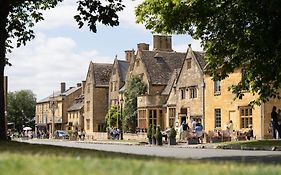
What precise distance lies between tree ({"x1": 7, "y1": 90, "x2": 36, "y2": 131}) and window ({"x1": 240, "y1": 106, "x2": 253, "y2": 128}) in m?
104

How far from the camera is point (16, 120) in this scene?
153 metres

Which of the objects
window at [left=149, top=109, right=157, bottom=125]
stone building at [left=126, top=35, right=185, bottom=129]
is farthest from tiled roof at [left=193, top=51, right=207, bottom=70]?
window at [left=149, top=109, right=157, bottom=125]

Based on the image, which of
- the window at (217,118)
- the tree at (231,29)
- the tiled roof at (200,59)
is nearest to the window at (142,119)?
the tiled roof at (200,59)

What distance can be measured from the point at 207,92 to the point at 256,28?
1374 inches

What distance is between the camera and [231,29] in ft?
88.5

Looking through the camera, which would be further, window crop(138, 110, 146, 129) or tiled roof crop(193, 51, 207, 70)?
window crop(138, 110, 146, 129)

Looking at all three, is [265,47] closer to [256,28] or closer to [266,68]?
[256,28]

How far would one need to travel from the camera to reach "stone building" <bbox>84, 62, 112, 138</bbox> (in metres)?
98.8

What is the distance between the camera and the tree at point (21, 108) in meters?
152

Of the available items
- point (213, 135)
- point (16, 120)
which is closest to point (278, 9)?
point (213, 135)

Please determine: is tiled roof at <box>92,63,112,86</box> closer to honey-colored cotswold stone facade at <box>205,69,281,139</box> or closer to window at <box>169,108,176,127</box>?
window at <box>169,108,176,127</box>

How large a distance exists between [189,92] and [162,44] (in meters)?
26.8

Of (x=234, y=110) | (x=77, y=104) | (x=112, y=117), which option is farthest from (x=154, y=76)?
(x=77, y=104)

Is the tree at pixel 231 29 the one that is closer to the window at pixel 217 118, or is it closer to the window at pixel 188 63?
the window at pixel 217 118
